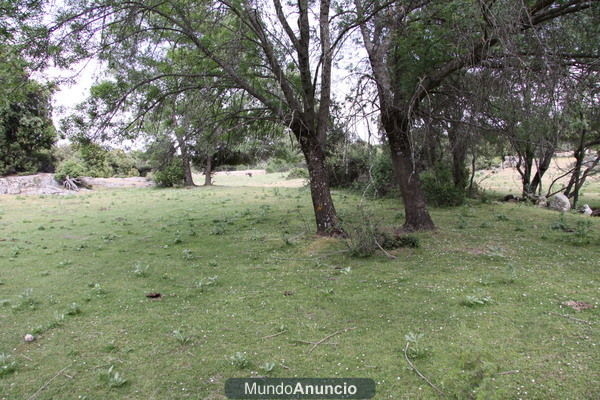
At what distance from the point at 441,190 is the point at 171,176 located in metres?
20.0

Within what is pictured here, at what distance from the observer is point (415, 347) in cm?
317

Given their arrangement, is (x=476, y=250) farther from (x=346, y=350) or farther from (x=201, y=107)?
(x=201, y=107)

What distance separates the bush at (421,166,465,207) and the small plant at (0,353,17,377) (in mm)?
11769

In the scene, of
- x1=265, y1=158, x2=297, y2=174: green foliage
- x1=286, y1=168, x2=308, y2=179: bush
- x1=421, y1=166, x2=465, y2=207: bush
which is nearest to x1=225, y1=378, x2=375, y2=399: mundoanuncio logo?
x1=421, y1=166, x2=465, y2=207: bush

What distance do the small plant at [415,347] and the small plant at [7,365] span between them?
3470 mm

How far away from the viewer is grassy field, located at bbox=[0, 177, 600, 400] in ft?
9.46

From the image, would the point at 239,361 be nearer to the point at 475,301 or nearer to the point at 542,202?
the point at 475,301

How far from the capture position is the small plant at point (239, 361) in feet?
10.2

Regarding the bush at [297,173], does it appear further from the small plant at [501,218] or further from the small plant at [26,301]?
the small plant at [26,301]

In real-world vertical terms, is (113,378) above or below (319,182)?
below

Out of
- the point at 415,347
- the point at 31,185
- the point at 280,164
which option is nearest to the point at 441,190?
the point at 415,347

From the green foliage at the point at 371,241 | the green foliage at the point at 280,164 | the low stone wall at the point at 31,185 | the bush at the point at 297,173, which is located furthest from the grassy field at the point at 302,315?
the bush at the point at 297,173

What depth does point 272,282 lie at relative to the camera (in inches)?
211

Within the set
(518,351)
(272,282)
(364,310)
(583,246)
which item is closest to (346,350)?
(364,310)
